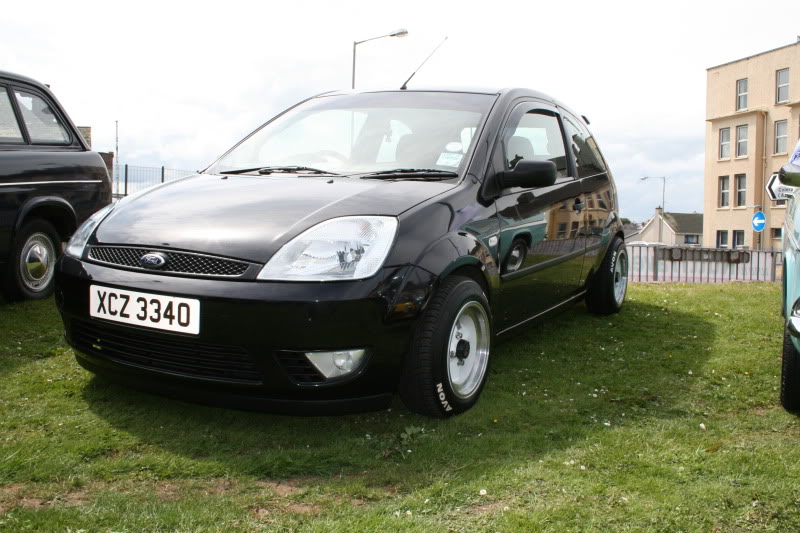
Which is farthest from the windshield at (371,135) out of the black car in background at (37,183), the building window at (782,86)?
the building window at (782,86)

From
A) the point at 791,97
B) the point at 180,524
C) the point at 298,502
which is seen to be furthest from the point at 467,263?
the point at 791,97

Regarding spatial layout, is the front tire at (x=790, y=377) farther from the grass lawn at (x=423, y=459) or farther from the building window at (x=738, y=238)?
the building window at (x=738, y=238)

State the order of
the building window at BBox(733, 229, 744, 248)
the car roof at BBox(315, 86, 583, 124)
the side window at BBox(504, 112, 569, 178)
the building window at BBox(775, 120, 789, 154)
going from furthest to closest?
the building window at BBox(733, 229, 744, 248) < the building window at BBox(775, 120, 789, 154) < the car roof at BBox(315, 86, 583, 124) < the side window at BBox(504, 112, 569, 178)

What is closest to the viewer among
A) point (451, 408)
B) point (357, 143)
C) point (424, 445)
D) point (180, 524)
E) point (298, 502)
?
point (180, 524)

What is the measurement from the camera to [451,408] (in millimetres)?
3586

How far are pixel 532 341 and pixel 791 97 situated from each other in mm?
42236

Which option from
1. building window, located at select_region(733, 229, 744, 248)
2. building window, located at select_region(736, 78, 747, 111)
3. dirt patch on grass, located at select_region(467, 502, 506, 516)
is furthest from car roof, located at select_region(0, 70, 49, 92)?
building window, located at select_region(736, 78, 747, 111)

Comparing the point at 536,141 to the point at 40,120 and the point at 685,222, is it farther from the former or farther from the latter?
the point at 685,222

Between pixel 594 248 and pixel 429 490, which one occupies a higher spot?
pixel 594 248

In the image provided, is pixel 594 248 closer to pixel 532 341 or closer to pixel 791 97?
pixel 532 341

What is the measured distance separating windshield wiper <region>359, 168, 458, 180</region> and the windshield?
2.2 inches

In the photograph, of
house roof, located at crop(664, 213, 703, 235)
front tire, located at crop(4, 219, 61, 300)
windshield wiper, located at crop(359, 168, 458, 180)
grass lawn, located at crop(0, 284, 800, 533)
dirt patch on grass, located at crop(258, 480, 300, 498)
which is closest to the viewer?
grass lawn, located at crop(0, 284, 800, 533)

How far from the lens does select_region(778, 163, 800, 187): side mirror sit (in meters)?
3.86

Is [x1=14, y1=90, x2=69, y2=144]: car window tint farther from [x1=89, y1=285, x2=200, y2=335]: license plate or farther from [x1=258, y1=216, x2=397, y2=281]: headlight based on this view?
[x1=258, y1=216, x2=397, y2=281]: headlight
